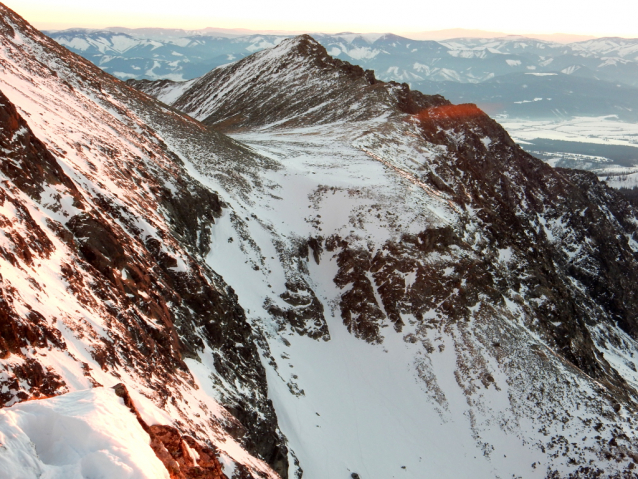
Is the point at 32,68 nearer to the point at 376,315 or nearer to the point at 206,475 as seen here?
the point at 376,315

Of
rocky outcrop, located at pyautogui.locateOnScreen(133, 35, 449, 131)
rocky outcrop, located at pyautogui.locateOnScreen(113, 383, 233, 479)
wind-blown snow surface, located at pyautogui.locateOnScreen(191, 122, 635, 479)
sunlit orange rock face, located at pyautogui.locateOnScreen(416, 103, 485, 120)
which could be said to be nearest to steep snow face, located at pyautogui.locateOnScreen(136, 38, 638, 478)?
wind-blown snow surface, located at pyautogui.locateOnScreen(191, 122, 635, 479)

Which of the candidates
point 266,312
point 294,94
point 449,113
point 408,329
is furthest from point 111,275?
point 294,94

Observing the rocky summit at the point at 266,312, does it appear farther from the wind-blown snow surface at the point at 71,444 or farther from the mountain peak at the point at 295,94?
the mountain peak at the point at 295,94

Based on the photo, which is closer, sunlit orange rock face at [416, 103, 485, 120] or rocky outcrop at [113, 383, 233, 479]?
rocky outcrop at [113, 383, 233, 479]

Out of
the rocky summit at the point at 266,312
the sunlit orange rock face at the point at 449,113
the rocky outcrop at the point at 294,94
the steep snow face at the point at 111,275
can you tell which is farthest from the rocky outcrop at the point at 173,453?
the sunlit orange rock face at the point at 449,113

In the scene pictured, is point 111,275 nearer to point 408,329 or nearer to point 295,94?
point 408,329

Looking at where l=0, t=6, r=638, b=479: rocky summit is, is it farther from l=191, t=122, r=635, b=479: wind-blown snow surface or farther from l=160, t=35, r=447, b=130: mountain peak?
l=160, t=35, r=447, b=130: mountain peak
